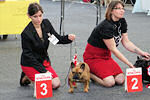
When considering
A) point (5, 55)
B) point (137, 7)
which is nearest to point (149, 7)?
point (137, 7)

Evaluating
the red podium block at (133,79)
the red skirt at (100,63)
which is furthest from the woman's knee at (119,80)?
the red podium block at (133,79)

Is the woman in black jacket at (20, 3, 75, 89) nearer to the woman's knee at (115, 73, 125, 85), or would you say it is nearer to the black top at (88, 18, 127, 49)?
the black top at (88, 18, 127, 49)

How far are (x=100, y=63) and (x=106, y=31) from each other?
45 cm

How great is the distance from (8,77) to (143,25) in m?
5.80

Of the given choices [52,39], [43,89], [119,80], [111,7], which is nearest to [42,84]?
[43,89]

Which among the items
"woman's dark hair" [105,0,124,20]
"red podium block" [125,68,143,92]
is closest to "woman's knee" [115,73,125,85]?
"red podium block" [125,68,143,92]

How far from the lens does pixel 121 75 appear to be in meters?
4.09

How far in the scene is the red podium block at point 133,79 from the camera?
3.56 metres

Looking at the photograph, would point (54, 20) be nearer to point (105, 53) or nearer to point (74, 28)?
point (74, 28)

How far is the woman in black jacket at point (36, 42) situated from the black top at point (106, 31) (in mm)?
359

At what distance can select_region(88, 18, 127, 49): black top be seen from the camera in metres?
3.89

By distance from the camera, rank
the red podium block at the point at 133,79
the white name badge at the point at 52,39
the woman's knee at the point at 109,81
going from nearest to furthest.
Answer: the red podium block at the point at 133,79
the white name badge at the point at 52,39
the woman's knee at the point at 109,81

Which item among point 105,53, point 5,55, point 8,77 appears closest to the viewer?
point 105,53

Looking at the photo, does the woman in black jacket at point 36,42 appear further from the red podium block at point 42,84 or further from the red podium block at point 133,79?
the red podium block at point 133,79
